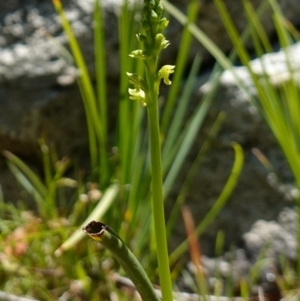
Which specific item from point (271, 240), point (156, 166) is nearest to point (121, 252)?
point (156, 166)

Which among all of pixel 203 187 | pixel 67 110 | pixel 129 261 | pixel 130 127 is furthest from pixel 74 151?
pixel 129 261

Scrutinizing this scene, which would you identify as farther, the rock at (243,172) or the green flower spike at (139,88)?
the rock at (243,172)

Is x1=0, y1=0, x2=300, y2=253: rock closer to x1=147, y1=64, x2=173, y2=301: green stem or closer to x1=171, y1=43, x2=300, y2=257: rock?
x1=171, y1=43, x2=300, y2=257: rock

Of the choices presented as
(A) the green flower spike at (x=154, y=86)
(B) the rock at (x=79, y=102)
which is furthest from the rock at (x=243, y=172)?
(A) the green flower spike at (x=154, y=86)

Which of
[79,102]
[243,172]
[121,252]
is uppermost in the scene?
[121,252]

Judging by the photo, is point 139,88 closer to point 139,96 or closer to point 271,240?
point 139,96

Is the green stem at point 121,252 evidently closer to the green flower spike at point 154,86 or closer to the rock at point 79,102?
the green flower spike at point 154,86

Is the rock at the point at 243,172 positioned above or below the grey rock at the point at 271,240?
above

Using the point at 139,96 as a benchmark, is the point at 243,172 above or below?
below

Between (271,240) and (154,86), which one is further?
(271,240)
